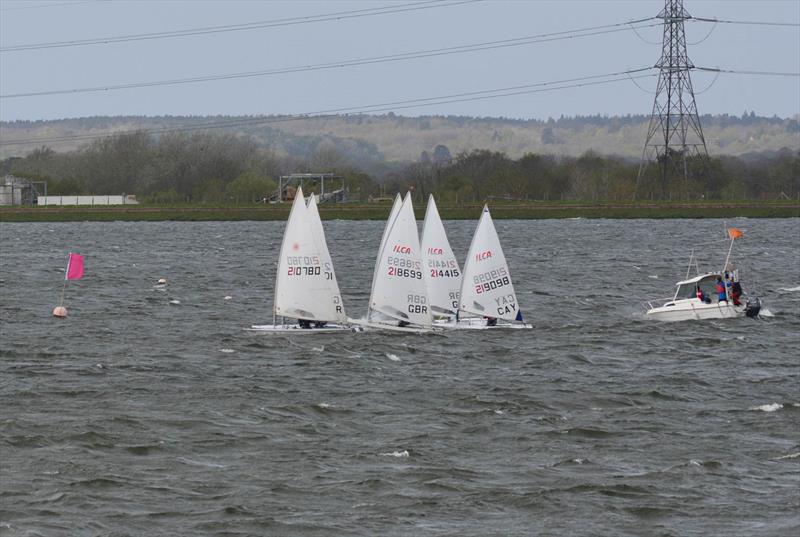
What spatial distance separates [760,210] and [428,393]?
151914 mm

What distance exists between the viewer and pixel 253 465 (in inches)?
1289

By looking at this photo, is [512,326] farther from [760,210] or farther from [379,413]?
[760,210]

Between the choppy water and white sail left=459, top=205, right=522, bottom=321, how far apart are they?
4.67 ft

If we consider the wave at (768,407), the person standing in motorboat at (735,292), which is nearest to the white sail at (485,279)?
the person standing in motorboat at (735,292)

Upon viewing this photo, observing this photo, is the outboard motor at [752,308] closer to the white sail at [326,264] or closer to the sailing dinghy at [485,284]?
the sailing dinghy at [485,284]

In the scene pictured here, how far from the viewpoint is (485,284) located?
59.1 meters

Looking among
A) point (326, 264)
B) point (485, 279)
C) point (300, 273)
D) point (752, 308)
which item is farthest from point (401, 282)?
point (752, 308)

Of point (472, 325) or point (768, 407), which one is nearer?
point (768, 407)

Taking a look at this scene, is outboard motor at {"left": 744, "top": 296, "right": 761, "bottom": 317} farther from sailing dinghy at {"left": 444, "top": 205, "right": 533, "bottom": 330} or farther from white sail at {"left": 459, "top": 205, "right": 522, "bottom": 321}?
white sail at {"left": 459, "top": 205, "right": 522, "bottom": 321}

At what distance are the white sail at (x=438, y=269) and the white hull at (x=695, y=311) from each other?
→ 33.6 ft

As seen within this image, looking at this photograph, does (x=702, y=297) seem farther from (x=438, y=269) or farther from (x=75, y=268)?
(x=75, y=268)

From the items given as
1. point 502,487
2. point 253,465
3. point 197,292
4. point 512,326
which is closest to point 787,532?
point 502,487

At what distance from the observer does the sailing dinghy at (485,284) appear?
58.8 metres

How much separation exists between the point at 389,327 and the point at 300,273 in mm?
4138
